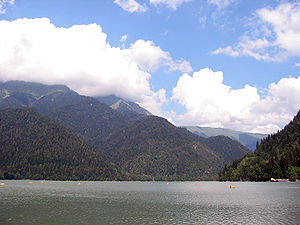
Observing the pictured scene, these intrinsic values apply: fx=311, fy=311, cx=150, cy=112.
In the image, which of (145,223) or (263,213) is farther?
(263,213)

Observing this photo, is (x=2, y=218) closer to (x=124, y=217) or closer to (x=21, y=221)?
(x=21, y=221)

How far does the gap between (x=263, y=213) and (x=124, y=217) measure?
126ft

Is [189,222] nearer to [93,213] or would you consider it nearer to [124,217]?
[124,217]

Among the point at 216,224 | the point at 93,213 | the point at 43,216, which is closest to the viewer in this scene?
the point at 216,224

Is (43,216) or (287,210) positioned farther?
(287,210)

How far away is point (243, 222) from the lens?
7144 cm

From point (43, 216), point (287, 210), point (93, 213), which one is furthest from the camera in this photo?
point (287, 210)

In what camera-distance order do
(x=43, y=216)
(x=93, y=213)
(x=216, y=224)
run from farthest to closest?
(x=93, y=213) → (x=43, y=216) → (x=216, y=224)

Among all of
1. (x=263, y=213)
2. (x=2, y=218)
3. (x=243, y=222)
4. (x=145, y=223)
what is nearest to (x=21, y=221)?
(x=2, y=218)

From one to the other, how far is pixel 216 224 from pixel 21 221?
4355 centimetres

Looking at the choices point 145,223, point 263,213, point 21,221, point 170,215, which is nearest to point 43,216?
point 21,221

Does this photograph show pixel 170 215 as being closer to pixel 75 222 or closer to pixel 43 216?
pixel 75 222

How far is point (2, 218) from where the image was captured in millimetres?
73062

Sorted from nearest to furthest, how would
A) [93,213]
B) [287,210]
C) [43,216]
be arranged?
[43,216] → [93,213] → [287,210]
